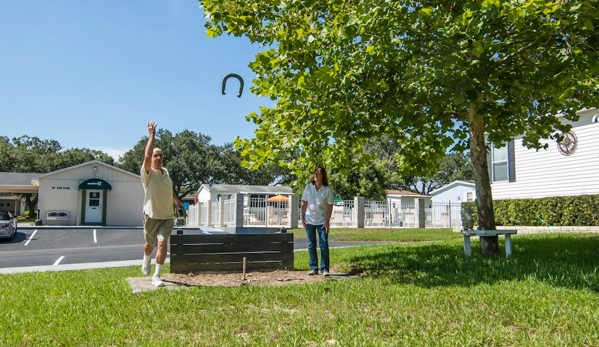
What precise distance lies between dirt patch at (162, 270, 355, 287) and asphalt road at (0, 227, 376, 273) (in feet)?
15.4

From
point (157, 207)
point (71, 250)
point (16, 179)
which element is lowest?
point (71, 250)

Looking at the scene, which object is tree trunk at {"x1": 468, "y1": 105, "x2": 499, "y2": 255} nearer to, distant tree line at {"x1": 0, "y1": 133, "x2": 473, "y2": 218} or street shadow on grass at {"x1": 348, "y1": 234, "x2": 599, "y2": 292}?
street shadow on grass at {"x1": 348, "y1": 234, "x2": 599, "y2": 292}

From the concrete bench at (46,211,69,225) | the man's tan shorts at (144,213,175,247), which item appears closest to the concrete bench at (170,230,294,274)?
the man's tan shorts at (144,213,175,247)

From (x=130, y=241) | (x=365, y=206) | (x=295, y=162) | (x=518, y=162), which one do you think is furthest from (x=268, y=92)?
(x=365, y=206)

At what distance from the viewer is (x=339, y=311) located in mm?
4539

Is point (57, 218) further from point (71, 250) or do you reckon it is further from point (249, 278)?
point (249, 278)

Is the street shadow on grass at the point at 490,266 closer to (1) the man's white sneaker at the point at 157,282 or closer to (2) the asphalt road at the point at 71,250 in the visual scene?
(1) the man's white sneaker at the point at 157,282

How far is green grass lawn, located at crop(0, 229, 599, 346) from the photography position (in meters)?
3.71

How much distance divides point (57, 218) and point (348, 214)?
18.4 m

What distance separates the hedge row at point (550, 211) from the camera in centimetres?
1445

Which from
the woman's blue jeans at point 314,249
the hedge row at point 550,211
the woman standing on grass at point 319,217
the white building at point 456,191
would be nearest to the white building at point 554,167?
the hedge row at point 550,211

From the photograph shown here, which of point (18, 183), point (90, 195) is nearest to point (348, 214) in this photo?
point (90, 195)

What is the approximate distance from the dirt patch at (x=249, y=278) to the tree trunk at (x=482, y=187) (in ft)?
9.23

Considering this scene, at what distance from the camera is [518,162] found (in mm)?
17797
